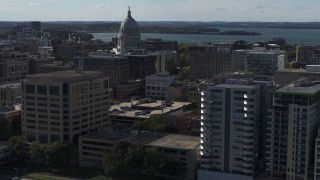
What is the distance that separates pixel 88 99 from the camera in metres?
53.1

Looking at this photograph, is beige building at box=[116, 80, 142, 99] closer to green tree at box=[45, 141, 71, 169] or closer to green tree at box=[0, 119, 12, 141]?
green tree at box=[0, 119, 12, 141]

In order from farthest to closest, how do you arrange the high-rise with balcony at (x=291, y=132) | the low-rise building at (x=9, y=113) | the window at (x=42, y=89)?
the low-rise building at (x=9, y=113) → the window at (x=42, y=89) → the high-rise with balcony at (x=291, y=132)

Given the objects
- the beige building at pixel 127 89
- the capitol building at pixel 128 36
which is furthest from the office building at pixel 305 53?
the beige building at pixel 127 89

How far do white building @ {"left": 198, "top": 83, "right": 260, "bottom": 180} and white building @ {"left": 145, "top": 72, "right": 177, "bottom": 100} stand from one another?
34.3 m

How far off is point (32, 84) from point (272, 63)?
4331cm

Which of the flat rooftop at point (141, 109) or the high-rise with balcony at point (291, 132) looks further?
the flat rooftop at point (141, 109)

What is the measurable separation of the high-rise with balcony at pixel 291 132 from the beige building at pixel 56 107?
17.7 m

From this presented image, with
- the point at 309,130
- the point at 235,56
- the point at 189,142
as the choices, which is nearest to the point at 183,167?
the point at 189,142

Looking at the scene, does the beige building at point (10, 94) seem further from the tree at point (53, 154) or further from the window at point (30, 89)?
the tree at point (53, 154)

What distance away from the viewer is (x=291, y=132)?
139ft

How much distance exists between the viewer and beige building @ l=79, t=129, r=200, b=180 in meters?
45.3

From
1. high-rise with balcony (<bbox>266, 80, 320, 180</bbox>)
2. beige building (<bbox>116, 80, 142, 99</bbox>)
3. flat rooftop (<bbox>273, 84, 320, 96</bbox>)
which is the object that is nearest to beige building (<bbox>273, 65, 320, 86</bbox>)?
beige building (<bbox>116, 80, 142, 99</bbox>)

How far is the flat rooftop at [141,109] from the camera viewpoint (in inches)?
2445

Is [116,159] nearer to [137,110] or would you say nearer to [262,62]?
[137,110]
